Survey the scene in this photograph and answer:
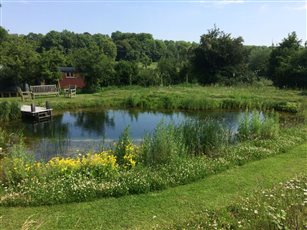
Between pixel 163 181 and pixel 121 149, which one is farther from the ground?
pixel 121 149

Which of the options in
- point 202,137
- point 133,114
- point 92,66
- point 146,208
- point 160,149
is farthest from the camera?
point 92,66

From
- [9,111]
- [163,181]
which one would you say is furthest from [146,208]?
[9,111]

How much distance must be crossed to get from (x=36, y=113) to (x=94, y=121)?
3.47 meters

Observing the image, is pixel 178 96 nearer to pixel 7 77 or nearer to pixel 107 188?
pixel 7 77

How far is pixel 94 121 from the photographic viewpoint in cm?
1956

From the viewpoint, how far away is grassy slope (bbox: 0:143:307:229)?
564 cm

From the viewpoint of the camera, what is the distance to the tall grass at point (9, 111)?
19128mm

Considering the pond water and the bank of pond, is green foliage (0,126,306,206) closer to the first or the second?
the bank of pond

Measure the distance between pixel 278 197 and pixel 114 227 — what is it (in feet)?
8.69

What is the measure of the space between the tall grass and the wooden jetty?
39 centimetres

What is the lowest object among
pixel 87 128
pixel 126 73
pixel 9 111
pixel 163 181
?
pixel 87 128

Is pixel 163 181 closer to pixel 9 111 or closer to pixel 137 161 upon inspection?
pixel 137 161

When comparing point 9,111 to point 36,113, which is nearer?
point 9,111

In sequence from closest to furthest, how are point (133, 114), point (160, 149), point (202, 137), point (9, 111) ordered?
point (160, 149), point (202, 137), point (9, 111), point (133, 114)
